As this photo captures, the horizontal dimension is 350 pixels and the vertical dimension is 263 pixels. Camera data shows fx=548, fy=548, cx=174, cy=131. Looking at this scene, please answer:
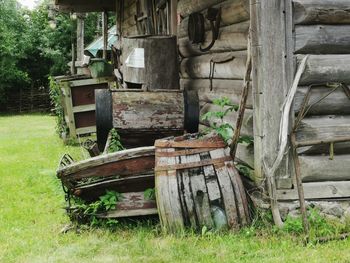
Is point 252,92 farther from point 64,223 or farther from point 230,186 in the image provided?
point 64,223

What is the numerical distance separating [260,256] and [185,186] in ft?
2.71

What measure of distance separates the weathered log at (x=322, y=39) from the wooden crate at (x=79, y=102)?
6.41 m

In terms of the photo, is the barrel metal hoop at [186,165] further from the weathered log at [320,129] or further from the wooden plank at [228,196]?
the weathered log at [320,129]

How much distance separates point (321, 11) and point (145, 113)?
2.20m

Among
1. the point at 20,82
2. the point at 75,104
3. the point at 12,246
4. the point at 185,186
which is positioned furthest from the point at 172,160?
the point at 20,82

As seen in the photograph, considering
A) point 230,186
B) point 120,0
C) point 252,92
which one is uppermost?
point 120,0

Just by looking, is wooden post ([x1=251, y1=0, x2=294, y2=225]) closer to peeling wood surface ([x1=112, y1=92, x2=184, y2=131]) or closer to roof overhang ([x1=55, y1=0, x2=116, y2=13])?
peeling wood surface ([x1=112, y1=92, x2=184, y2=131])

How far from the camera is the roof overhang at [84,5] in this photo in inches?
471

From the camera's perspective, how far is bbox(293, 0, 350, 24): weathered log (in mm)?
4430

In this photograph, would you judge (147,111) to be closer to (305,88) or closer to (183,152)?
(183,152)

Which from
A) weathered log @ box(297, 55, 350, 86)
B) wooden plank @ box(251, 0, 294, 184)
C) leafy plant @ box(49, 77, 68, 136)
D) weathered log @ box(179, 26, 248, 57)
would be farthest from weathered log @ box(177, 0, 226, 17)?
leafy plant @ box(49, 77, 68, 136)

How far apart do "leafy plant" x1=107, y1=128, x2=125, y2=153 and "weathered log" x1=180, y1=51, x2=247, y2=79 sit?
1236 millimetres

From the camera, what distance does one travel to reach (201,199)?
173 inches

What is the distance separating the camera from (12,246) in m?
4.48
